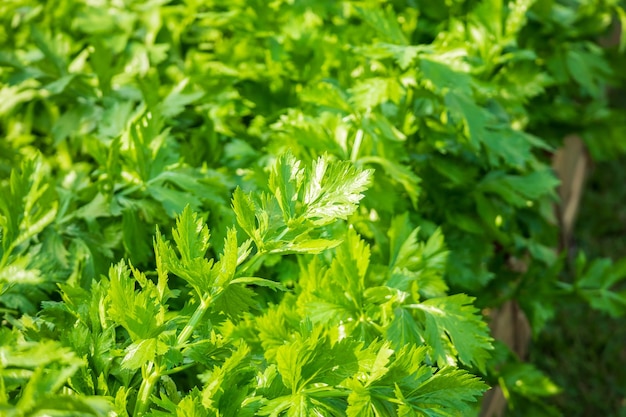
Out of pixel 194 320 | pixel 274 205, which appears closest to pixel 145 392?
pixel 194 320

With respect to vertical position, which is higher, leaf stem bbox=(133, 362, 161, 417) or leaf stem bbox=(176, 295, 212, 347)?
leaf stem bbox=(176, 295, 212, 347)

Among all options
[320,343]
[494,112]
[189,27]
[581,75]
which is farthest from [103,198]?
[581,75]

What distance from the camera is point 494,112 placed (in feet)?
5.29

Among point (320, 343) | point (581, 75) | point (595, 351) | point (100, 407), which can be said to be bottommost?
point (595, 351)

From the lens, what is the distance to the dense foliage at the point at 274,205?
0.82m

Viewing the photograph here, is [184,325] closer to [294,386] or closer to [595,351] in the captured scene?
[294,386]

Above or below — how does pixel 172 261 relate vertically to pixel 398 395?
above

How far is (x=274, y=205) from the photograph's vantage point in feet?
2.83

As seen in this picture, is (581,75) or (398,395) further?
(581,75)

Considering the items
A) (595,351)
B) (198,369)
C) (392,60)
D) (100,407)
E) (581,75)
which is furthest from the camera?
(595,351)

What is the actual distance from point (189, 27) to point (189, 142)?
16.2 inches

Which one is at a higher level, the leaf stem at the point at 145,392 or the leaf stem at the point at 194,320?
the leaf stem at the point at 194,320

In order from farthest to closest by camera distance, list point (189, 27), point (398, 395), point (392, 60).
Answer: point (189, 27) → point (392, 60) → point (398, 395)

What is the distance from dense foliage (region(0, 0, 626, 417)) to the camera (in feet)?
2.69
